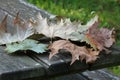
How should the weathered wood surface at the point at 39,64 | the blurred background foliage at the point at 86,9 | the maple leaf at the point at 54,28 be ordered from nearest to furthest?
the weathered wood surface at the point at 39,64 < the maple leaf at the point at 54,28 < the blurred background foliage at the point at 86,9

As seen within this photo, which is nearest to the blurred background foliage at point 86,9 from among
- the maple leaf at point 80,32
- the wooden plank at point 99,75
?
the wooden plank at point 99,75

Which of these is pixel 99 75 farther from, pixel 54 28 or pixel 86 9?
pixel 86 9

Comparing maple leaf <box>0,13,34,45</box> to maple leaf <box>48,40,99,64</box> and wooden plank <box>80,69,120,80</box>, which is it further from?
wooden plank <box>80,69,120,80</box>

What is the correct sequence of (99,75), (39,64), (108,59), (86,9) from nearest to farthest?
(39,64)
(108,59)
(99,75)
(86,9)

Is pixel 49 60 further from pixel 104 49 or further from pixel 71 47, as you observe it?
pixel 104 49

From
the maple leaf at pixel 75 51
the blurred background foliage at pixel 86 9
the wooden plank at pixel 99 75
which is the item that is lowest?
the wooden plank at pixel 99 75

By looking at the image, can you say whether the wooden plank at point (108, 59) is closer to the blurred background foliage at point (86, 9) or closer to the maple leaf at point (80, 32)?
the maple leaf at point (80, 32)

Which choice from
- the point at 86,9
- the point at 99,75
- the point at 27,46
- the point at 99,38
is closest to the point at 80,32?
the point at 99,38
